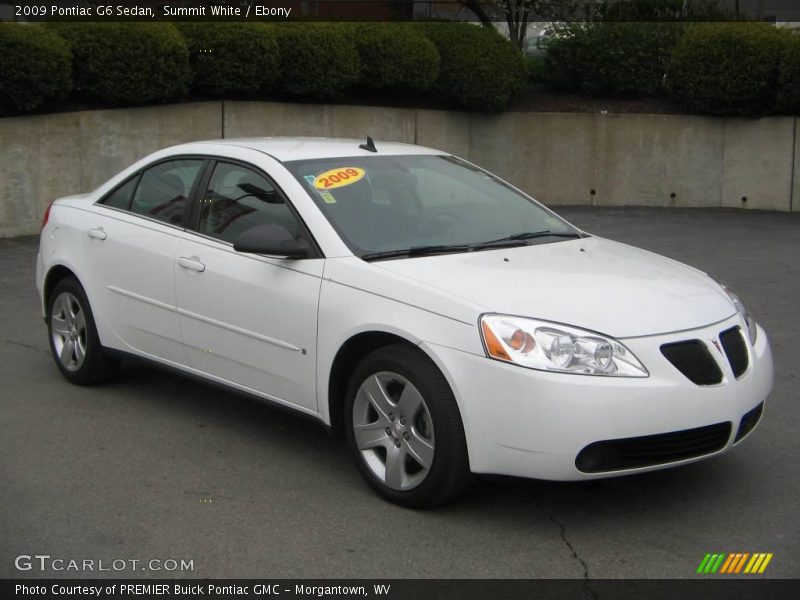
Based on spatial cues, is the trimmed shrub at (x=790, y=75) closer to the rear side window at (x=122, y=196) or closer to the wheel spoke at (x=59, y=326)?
the rear side window at (x=122, y=196)

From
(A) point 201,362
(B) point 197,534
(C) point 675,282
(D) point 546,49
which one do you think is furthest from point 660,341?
(D) point 546,49

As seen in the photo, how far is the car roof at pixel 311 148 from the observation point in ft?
18.8

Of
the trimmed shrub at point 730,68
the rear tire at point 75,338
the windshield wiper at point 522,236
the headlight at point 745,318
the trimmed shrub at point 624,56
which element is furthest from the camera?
the trimmed shrub at point 624,56

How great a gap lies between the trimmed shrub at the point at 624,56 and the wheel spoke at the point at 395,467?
1271 cm

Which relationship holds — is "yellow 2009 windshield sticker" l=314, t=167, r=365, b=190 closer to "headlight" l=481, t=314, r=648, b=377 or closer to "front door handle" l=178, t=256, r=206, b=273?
"front door handle" l=178, t=256, r=206, b=273

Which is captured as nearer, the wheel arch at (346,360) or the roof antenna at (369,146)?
the wheel arch at (346,360)

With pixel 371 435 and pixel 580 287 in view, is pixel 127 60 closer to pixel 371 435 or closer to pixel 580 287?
pixel 371 435

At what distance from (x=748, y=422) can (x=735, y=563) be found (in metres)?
0.77

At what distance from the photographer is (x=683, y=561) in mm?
4164

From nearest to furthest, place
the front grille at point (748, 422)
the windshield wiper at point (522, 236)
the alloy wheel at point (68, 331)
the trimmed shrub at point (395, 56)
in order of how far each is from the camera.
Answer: the front grille at point (748, 422)
the windshield wiper at point (522, 236)
the alloy wheel at point (68, 331)
the trimmed shrub at point (395, 56)

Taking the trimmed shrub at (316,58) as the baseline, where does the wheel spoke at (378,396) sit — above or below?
below

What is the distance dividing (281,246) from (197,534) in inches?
54.0

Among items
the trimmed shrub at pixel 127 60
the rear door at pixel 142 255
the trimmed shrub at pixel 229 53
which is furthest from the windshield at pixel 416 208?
the trimmed shrub at pixel 229 53
